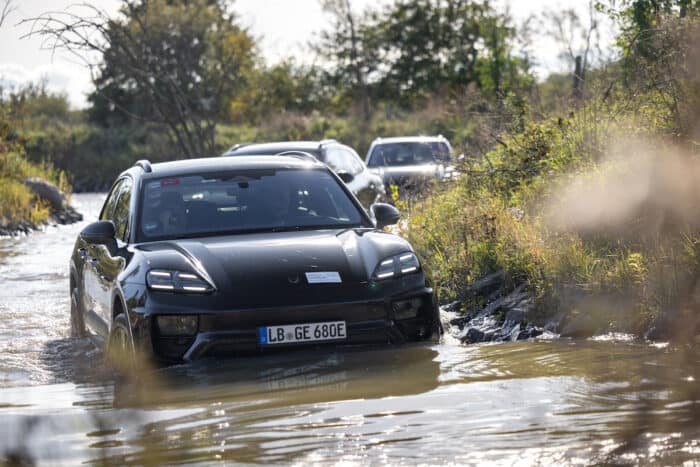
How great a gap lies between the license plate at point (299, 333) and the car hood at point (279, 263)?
0.14m

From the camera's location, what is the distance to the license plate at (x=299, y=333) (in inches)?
293

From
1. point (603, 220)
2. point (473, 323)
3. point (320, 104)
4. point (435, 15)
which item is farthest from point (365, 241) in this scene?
point (320, 104)

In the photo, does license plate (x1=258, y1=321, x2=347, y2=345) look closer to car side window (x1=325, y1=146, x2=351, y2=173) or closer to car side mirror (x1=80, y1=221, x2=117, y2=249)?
car side mirror (x1=80, y1=221, x2=117, y2=249)

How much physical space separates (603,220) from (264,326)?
4011 millimetres

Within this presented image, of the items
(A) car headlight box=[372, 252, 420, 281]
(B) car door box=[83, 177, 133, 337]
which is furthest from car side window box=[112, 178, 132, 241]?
(A) car headlight box=[372, 252, 420, 281]

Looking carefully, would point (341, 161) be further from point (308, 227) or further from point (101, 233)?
point (101, 233)

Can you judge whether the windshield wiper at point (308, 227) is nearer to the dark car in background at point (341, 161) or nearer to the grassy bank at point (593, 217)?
the grassy bank at point (593, 217)

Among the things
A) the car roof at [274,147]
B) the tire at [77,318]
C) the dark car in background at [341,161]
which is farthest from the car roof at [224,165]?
the dark car in background at [341,161]

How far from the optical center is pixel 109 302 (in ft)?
27.2

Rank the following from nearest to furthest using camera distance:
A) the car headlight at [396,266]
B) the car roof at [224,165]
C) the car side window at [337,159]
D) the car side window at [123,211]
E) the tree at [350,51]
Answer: the car headlight at [396,266], the car side window at [123,211], the car roof at [224,165], the car side window at [337,159], the tree at [350,51]

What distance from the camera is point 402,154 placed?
25688 mm

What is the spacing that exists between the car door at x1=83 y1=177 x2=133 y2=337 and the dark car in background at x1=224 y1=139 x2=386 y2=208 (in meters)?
8.82

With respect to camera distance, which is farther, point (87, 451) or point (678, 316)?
point (678, 316)

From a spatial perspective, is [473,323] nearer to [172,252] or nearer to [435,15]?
[172,252]
